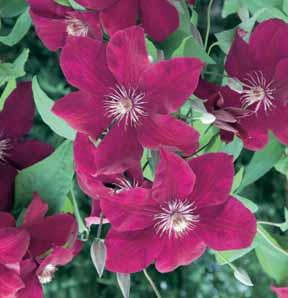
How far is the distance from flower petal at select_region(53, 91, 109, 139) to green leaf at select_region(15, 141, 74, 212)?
0.05 m

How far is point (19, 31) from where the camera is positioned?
52 cm

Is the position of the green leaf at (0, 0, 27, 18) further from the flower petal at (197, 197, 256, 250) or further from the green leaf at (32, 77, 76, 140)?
the flower petal at (197, 197, 256, 250)

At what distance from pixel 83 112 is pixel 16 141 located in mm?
102

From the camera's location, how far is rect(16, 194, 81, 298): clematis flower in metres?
0.42

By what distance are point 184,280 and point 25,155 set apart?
0.81 ft

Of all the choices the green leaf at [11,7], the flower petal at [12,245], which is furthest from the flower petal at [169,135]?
the green leaf at [11,7]

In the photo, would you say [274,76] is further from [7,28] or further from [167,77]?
[7,28]

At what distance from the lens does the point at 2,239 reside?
397 millimetres

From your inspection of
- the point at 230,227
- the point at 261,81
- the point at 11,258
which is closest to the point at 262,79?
the point at 261,81

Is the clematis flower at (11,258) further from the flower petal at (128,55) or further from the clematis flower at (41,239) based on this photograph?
the flower petal at (128,55)

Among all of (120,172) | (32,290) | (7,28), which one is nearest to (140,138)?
(120,172)

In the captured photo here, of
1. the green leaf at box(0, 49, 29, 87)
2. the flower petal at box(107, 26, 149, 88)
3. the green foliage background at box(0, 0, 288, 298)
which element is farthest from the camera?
the green foliage background at box(0, 0, 288, 298)

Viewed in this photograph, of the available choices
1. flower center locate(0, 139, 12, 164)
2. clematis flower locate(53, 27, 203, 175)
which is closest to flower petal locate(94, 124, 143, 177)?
clematis flower locate(53, 27, 203, 175)

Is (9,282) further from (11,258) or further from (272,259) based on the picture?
(272,259)
